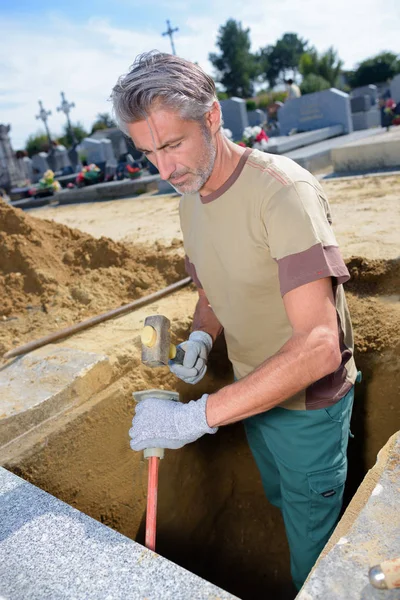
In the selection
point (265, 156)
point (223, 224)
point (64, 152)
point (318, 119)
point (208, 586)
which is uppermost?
point (64, 152)

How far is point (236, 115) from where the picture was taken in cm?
1570

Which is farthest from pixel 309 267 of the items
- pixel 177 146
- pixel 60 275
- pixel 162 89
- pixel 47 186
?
pixel 47 186

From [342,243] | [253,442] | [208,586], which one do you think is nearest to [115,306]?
[253,442]

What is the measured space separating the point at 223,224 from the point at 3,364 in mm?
1745

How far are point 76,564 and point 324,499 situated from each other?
1.14m

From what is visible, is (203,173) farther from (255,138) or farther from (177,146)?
(255,138)

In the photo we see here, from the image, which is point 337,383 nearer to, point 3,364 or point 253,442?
point 253,442

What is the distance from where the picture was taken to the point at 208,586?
3.51 ft

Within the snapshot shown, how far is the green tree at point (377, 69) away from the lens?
35.9 m

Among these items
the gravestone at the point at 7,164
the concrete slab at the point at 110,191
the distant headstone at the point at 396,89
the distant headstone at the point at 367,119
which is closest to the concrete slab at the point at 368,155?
the concrete slab at the point at 110,191

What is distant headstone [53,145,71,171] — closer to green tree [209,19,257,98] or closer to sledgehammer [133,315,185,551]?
sledgehammer [133,315,185,551]

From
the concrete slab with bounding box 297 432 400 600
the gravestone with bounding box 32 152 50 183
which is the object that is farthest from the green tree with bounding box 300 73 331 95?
the concrete slab with bounding box 297 432 400 600

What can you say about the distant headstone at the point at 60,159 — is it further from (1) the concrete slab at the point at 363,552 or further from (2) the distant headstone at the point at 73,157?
(1) the concrete slab at the point at 363,552

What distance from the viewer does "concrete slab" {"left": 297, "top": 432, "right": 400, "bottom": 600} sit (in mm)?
936
